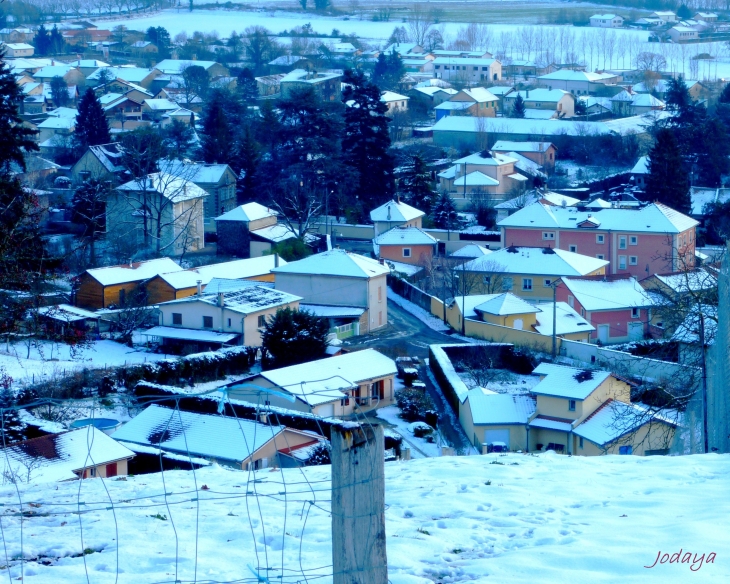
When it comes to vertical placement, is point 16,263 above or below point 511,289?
above

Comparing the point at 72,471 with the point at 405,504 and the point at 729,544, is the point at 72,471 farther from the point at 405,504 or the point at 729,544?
the point at 729,544

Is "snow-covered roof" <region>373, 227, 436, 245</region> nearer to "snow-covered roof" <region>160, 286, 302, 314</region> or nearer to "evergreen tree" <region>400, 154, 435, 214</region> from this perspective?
"evergreen tree" <region>400, 154, 435, 214</region>

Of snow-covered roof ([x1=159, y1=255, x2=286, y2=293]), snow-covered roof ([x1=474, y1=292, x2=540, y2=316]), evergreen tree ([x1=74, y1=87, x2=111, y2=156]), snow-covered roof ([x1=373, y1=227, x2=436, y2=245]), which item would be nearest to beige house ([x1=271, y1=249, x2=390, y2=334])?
snow-covered roof ([x1=159, y1=255, x2=286, y2=293])

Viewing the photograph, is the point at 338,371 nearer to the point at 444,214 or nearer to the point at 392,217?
the point at 392,217

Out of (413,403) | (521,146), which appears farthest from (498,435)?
(521,146)

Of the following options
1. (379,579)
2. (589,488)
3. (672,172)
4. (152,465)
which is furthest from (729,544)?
(672,172)

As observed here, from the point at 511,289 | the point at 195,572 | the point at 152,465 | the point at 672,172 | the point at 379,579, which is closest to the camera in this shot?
the point at 379,579
